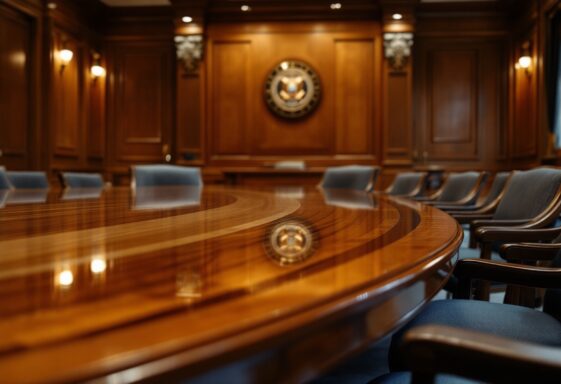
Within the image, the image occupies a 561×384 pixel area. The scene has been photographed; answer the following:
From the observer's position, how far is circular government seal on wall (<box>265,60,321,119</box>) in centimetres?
626

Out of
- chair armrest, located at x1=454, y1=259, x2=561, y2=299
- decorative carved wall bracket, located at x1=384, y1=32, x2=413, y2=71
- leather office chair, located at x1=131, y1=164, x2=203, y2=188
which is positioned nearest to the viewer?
chair armrest, located at x1=454, y1=259, x2=561, y2=299

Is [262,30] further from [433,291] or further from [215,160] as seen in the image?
[433,291]

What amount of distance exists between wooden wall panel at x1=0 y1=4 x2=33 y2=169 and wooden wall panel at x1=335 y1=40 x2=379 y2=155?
3482mm

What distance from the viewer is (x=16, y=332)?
0.23 meters

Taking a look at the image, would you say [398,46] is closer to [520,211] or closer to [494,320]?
[520,211]

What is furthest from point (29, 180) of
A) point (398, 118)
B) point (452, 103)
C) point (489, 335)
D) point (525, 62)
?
point (525, 62)

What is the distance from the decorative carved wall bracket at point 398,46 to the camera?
596 centimetres

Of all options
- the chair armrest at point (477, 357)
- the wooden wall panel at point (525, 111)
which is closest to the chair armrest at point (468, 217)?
the chair armrest at point (477, 357)

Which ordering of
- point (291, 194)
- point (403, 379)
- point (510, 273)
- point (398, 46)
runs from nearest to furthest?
1. point (403, 379)
2. point (510, 273)
3. point (291, 194)
4. point (398, 46)

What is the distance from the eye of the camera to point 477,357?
388mm

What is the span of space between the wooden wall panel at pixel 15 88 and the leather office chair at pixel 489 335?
17.1 ft

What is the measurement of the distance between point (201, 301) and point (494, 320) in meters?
0.85

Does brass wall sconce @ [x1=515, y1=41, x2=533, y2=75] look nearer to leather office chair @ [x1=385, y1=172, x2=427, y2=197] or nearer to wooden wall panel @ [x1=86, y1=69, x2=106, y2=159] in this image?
leather office chair @ [x1=385, y1=172, x2=427, y2=197]

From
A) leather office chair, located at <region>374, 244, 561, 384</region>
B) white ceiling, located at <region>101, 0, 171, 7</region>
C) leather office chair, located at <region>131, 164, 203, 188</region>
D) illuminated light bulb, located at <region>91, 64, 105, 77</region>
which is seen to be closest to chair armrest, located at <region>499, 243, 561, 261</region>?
leather office chair, located at <region>374, 244, 561, 384</region>
